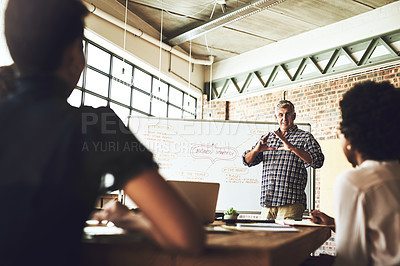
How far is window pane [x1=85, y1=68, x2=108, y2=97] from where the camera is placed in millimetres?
5919

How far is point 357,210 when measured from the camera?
1126 mm

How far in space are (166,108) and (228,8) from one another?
2497mm

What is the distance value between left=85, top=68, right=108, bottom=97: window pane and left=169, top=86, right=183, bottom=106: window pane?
1882 millimetres

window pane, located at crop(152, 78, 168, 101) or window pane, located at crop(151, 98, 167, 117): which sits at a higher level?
window pane, located at crop(152, 78, 168, 101)

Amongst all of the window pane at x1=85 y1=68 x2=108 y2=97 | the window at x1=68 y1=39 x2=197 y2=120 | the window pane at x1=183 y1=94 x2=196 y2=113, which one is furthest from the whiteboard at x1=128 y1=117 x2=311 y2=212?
the window pane at x1=183 y1=94 x2=196 y2=113

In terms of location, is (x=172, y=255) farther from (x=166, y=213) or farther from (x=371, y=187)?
(x=371, y=187)

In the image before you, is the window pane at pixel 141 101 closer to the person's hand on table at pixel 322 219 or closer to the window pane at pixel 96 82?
the window pane at pixel 96 82

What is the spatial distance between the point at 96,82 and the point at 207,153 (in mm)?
2418

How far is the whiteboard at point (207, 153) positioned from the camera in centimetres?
484

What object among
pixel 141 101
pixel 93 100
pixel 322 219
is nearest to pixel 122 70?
pixel 93 100

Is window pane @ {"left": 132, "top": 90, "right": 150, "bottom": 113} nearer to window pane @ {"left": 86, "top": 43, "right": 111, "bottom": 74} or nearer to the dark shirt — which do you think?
window pane @ {"left": 86, "top": 43, "right": 111, "bottom": 74}

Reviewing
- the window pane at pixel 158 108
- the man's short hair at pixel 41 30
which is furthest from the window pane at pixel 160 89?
the man's short hair at pixel 41 30

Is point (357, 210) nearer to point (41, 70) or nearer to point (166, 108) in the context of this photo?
point (41, 70)

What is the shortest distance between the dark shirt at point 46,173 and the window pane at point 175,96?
7.22m
